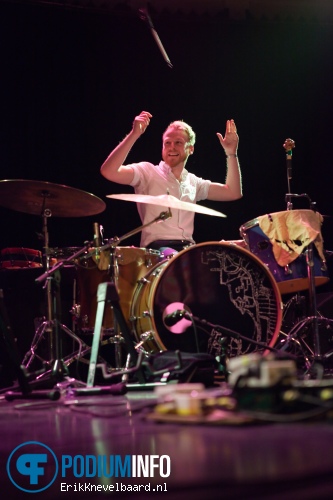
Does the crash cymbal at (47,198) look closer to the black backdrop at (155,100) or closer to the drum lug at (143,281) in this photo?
the drum lug at (143,281)

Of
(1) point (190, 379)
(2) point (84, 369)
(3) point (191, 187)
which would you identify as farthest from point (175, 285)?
(2) point (84, 369)

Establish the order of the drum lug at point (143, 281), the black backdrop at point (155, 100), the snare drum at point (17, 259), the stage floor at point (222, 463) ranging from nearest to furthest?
the stage floor at point (222, 463)
the drum lug at point (143, 281)
the snare drum at point (17, 259)
the black backdrop at point (155, 100)

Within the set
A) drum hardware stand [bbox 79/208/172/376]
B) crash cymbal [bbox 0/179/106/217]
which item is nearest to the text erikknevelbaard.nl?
drum hardware stand [bbox 79/208/172/376]

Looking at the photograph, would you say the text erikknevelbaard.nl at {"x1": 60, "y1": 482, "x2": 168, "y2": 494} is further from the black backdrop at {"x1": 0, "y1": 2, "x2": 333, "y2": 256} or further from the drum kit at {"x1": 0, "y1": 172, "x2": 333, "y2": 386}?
the black backdrop at {"x1": 0, "y1": 2, "x2": 333, "y2": 256}

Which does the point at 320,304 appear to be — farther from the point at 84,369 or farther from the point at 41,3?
the point at 41,3

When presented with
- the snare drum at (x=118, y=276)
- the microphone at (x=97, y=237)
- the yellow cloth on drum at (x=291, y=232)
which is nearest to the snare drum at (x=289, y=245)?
the yellow cloth on drum at (x=291, y=232)

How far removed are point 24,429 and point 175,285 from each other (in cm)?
197

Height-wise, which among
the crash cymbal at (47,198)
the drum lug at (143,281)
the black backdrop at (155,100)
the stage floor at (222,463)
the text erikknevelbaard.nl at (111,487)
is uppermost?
the black backdrop at (155,100)

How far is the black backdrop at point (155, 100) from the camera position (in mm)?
5648

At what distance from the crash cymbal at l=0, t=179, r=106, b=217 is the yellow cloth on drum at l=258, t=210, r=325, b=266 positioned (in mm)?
1061

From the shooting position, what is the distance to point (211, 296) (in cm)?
334

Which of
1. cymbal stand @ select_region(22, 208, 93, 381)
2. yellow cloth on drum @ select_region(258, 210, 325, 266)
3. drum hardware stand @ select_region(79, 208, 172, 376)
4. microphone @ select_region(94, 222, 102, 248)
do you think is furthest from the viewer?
yellow cloth on drum @ select_region(258, 210, 325, 266)

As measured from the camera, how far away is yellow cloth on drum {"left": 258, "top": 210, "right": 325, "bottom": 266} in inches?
141

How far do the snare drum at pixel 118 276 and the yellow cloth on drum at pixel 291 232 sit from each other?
0.73 metres
